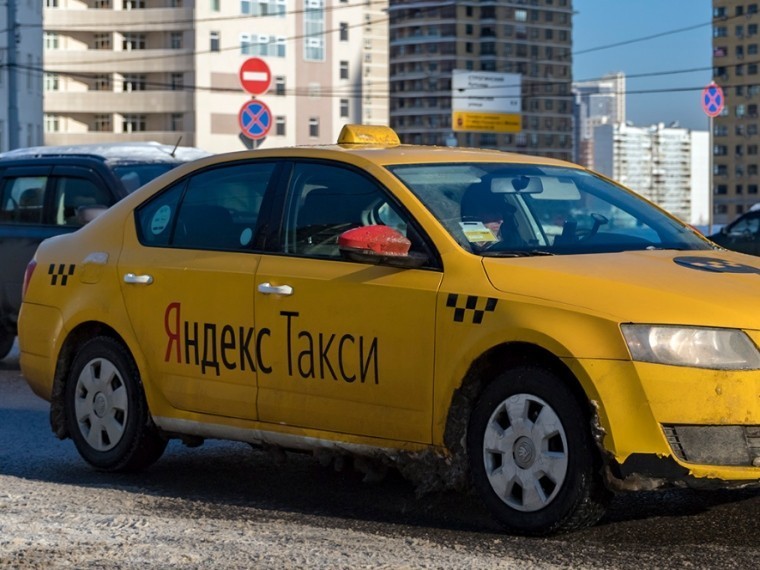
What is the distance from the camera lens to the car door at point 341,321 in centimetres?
612

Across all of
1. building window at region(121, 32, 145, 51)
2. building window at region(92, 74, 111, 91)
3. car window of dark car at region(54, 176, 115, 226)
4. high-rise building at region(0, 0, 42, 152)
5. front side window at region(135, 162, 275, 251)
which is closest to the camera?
front side window at region(135, 162, 275, 251)

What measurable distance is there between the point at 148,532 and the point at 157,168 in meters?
7.71

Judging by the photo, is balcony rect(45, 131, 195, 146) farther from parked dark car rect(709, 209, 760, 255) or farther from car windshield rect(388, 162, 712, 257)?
car windshield rect(388, 162, 712, 257)

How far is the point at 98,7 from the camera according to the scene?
11594 centimetres

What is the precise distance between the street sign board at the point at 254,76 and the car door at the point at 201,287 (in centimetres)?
1474

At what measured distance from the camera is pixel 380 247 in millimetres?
6223

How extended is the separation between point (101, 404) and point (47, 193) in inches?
229

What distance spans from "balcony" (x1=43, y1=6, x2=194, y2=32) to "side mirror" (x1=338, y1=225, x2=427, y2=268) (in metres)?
111

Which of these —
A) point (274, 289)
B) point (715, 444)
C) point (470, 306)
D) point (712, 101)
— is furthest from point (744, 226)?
point (715, 444)

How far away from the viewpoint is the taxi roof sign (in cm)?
736

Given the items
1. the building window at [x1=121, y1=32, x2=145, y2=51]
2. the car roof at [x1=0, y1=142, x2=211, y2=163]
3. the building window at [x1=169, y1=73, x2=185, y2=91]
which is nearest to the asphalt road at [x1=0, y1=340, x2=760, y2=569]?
the car roof at [x1=0, y1=142, x2=211, y2=163]

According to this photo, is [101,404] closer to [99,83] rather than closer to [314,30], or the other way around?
[314,30]

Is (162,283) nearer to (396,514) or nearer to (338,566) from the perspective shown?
(396,514)

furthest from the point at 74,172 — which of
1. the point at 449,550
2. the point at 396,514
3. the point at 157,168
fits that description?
the point at 449,550
